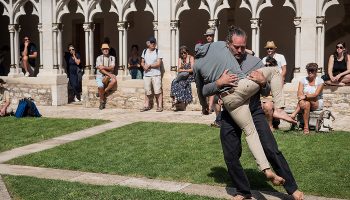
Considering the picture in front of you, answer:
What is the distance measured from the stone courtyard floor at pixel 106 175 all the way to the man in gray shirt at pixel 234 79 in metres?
0.72

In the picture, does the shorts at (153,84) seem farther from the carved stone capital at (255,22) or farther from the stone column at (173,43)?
the carved stone capital at (255,22)

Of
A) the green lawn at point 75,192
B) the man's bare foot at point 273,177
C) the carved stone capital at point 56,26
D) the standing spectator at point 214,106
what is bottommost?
the green lawn at point 75,192

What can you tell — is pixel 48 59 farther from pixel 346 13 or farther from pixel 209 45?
pixel 209 45

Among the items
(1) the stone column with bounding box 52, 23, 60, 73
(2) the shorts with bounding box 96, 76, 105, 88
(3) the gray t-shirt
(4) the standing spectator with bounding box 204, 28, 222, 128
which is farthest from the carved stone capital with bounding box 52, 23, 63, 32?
(3) the gray t-shirt

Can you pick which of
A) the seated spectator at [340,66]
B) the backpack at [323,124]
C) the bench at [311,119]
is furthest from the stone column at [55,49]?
the backpack at [323,124]

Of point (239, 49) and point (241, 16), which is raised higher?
point (241, 16)

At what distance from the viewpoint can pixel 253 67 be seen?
5.53 metres

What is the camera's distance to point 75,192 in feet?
20.2

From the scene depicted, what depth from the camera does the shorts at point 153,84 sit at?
45.0 ft

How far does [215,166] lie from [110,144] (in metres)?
2.55

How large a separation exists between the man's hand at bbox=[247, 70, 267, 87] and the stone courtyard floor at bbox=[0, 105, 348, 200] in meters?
1.34

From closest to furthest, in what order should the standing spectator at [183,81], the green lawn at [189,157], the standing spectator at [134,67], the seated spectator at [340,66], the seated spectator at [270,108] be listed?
the green lawn at [189,157]
the seated spectator at [270,108]
the seated spectator at [340,66]
the standing spectator at [183,81]
the standing spectator at [134,67]

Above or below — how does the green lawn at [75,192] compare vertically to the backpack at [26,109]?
below

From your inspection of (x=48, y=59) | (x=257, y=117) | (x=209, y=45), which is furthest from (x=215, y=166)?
(x=48, y=59)
